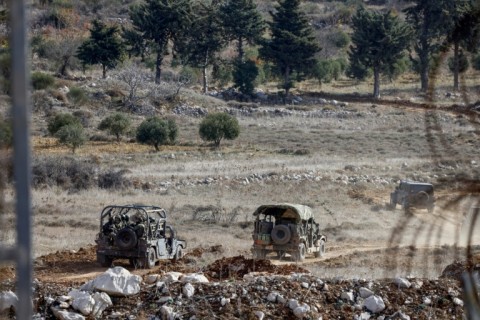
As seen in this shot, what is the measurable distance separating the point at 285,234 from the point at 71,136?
23.3m

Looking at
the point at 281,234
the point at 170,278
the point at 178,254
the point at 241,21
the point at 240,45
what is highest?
the point at 241,21

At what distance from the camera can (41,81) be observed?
60.2 m

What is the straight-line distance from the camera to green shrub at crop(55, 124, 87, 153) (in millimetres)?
43719

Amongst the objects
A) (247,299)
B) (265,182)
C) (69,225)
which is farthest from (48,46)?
(247,299)

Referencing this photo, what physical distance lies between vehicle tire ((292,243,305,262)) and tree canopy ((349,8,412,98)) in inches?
1579

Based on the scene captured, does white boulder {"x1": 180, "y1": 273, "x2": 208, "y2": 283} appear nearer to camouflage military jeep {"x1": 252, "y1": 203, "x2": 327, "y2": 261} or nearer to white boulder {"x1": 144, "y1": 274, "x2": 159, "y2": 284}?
white boulder {"x1": 144, "y1": 274, "x2": 159, "y2": 284}

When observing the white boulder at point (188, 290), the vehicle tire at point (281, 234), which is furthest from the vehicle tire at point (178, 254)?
the white boulder at point (188, 290)

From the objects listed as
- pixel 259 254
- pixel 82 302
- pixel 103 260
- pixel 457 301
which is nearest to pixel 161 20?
pixel 259 254

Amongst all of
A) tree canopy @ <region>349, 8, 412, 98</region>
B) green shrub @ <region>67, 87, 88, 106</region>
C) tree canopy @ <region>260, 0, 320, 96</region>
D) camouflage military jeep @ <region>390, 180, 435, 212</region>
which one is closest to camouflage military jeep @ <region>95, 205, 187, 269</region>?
camouflage military jeep @ <region>390, 180, 435, 212</region>

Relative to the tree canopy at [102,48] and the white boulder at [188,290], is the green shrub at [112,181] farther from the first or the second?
the tree canopy at [102,48]

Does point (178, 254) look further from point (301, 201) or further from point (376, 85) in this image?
point (376, 85)

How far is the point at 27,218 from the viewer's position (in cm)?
256

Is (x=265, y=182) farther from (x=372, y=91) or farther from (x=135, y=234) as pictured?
(x=372, y=91)

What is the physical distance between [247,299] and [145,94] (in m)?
48.0
